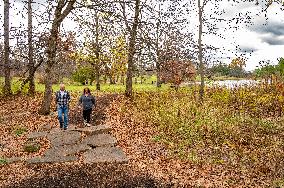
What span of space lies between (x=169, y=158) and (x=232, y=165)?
1911mm

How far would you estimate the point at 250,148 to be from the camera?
1287 centimetres

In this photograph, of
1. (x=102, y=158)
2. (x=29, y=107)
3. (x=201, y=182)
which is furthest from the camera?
(x=29, y=107)

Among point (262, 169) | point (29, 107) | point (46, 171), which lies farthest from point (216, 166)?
point (29, 107)

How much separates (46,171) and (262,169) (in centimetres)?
593

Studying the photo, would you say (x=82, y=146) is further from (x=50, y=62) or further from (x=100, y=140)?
(x=50, y=62)

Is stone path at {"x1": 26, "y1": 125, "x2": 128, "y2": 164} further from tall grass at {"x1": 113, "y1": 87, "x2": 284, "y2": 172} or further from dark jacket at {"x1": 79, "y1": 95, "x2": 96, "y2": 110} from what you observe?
tall grass at {"x1": 113, "y1": 87, "x2": 284, "y2": 172}

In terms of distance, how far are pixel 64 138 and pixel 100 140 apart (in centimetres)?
141

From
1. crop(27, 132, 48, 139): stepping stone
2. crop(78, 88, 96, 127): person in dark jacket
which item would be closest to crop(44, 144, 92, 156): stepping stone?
crop(27, 132, 48, 139): stepping stone

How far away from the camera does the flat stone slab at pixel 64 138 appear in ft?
45.1

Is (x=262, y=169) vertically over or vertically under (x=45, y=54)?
under

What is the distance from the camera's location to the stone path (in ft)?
38.4

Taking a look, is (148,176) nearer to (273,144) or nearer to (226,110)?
(273,144)

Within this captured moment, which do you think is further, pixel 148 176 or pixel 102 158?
pixel 102 158

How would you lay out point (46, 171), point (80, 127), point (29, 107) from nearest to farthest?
point (46, 171), point (80, 127), point (29, 107)
